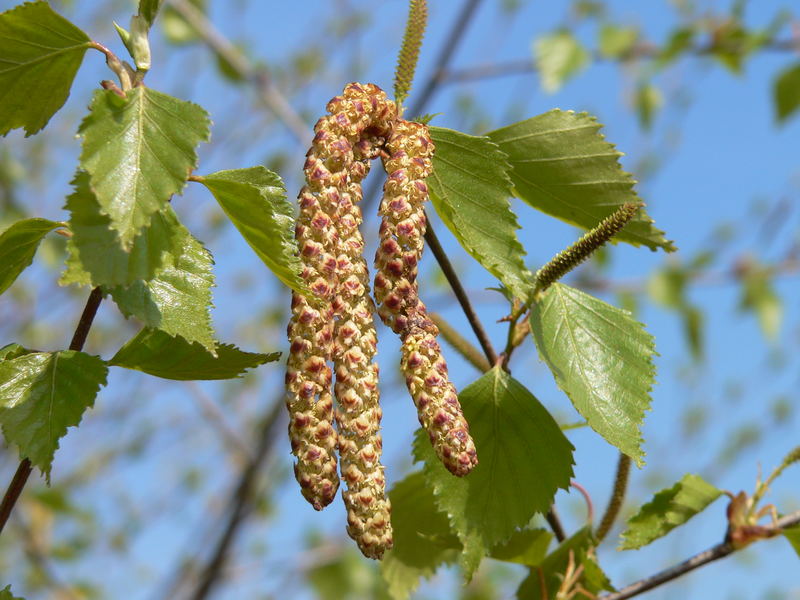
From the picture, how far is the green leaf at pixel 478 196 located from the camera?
84cm

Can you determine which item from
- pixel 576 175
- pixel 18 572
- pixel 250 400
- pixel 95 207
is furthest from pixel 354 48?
pixel 18 572

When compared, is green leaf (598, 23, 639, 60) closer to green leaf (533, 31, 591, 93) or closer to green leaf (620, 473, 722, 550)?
green leaf (533, 31, 591, 93)

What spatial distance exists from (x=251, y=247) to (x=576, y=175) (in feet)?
1.28

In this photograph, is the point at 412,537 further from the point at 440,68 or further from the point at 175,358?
the point at 440,68

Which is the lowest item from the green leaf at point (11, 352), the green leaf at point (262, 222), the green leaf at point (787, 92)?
the green leaf at point (11, 352)

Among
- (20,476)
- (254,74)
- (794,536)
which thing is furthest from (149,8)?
(254,74)

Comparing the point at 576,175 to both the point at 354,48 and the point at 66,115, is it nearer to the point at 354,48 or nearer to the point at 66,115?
the point at 354,48

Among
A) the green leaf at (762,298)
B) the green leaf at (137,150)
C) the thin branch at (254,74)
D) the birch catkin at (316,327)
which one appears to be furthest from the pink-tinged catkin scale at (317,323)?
the green leaf at (762,298)

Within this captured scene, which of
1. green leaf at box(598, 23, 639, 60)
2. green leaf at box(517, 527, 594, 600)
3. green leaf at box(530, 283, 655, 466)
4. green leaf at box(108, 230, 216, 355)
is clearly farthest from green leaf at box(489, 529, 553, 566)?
green leaf at box(598, 23, 639, 60)

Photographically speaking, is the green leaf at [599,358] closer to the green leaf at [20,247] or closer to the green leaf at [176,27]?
the green leaf at [20,247]

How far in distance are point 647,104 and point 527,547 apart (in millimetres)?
3622

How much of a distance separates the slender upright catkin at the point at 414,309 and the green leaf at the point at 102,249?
0.58 feet

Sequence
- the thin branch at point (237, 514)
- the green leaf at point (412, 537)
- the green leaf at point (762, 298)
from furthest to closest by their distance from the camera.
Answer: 1. the green leaf at point (762, 298)
2. the thin branch at point (237, 514)
3. the green leaf at point (412, 537)

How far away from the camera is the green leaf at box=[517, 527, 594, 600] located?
1031 millimetres
